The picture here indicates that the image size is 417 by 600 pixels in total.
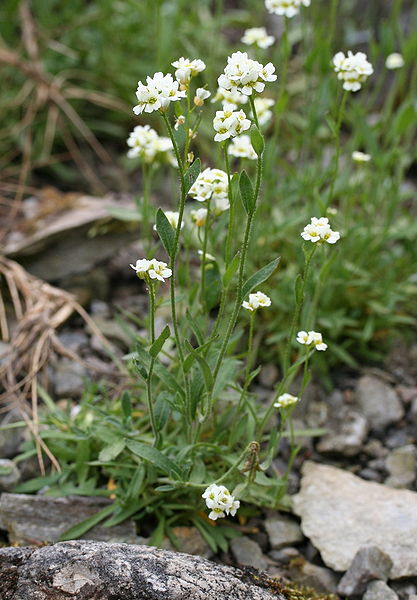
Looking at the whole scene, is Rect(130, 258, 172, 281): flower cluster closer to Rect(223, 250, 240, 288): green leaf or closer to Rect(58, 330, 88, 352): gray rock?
Rect(223, 250, 240, 288): green leaf

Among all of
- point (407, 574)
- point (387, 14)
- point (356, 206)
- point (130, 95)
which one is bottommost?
point (407, 574)

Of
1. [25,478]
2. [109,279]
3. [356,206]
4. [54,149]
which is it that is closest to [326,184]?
[356,206]

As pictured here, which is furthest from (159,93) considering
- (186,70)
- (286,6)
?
(286,6)

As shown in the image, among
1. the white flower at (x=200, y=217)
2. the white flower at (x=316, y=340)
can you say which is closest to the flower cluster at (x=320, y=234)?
the white flower at (x=316, y=340)

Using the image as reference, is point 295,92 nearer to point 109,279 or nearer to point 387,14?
point 387,14

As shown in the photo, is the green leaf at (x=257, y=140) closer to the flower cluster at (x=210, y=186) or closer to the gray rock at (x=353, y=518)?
the flower cluster at (x=210, y=186)

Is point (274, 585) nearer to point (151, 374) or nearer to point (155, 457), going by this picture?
point (155, 457)

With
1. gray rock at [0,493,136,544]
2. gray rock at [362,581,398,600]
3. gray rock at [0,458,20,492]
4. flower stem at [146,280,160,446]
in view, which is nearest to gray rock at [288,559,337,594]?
gray rock at [362,581,398,600]
